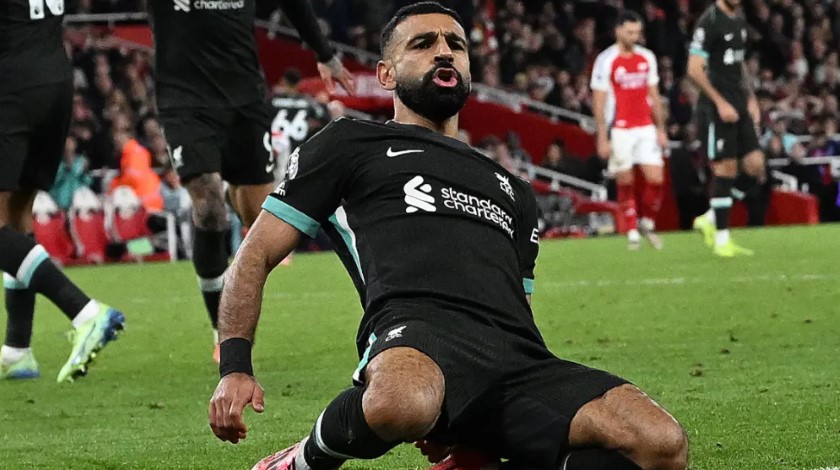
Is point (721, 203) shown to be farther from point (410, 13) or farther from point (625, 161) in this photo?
point (410, 13)

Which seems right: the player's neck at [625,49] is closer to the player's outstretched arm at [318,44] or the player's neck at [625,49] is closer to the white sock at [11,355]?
the player's outstretched arm at [318,44]

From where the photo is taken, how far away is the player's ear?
4.06 metres

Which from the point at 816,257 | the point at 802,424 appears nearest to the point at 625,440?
the point at 802,424

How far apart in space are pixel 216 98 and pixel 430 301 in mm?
3656

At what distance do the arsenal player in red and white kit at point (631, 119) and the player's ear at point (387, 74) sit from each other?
10220mm

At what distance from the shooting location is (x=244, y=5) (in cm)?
715

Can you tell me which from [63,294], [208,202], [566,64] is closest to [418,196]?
[63,294]

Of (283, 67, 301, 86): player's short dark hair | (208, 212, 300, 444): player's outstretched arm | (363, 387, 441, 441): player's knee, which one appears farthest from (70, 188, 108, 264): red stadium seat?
(363, 387, 441, 441): player's knee

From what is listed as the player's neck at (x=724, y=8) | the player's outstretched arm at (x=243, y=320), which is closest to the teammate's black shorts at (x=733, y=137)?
the player's neck at (x=724, y=8)

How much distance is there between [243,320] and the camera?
11.8 ft

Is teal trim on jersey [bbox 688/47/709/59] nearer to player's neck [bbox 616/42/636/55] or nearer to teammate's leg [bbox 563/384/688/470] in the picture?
player's neck [bbox 616/42/636/55]

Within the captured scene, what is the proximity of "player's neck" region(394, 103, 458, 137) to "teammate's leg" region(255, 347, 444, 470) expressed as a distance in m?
0.76

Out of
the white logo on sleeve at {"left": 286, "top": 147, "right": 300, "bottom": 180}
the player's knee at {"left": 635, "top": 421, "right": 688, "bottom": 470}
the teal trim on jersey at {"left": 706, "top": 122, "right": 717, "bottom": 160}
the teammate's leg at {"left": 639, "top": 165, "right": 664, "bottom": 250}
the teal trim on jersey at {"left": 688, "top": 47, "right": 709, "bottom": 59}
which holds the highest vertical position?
the white logo on sleeve at {"left": 286, "top": 147, "right": 300, "bottom": 180}

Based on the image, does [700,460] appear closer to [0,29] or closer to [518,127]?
[0,29]
